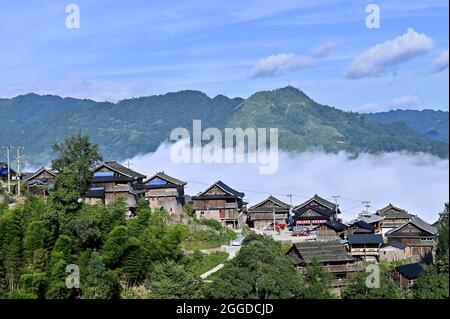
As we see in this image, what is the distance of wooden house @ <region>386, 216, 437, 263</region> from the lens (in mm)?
23141

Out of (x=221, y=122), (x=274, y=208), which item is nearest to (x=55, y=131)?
(x=221, y=122)

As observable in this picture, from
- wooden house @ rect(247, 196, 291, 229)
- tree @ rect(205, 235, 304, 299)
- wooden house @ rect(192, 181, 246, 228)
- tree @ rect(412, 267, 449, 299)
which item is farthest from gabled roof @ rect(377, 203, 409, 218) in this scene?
tree @ rect(205, 235, 304, 299)

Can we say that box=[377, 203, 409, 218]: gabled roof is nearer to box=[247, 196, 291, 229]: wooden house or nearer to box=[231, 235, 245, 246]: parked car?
box=[247, 196, 291, 229]: wooden house

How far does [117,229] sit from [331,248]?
6.90 meters

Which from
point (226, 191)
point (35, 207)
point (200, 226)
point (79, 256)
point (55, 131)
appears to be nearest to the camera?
point (79, 256)

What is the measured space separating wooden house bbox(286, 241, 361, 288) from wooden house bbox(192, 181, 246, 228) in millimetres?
7295

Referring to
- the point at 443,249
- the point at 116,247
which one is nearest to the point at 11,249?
the point at 116,247

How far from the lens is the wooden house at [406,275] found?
60.9 feet

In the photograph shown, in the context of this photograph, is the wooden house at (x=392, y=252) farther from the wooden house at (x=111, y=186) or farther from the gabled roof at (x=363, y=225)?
→ the wooden house at (x=111, y=186)

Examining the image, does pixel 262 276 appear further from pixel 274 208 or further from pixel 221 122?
pixel 221 122

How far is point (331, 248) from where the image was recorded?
762 inches

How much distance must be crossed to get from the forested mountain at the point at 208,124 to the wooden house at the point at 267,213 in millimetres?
62465

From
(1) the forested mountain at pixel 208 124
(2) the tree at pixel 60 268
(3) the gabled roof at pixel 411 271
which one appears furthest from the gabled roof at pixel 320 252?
(1) the forested mountain at pixel 208 124

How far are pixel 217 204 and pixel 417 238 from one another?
8.21 metres
